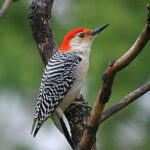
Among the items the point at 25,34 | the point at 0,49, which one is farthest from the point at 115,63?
the point at 25,34

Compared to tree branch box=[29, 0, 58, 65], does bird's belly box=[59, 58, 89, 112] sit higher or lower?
lower

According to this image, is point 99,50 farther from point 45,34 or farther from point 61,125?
point 61,125

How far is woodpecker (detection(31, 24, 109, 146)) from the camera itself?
5.52 meters

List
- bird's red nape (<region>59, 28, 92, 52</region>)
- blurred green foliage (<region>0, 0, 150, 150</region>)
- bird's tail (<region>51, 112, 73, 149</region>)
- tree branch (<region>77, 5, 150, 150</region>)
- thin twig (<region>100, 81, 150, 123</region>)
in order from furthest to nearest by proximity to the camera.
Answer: blurred green foliage (<region>0, 0, 150, 150</region>) < bird's red nape (<region>59, 28, 92, 52</region>) < bird's tail (<region>51, 112, 73, 149</region>) < thin twig (<region>100, 81, 150, 123</region>) < tree branch (<region>77, 5, 150, 150</region>)

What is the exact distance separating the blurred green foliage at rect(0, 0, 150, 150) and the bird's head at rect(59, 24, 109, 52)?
28cm

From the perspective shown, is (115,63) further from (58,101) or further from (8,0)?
(58,101)

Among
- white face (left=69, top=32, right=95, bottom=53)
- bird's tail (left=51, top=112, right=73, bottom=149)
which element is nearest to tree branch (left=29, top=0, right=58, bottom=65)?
white face (left=69, top=32, right=95, bottom=53)

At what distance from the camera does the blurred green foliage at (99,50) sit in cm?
639

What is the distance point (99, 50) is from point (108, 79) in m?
2.72

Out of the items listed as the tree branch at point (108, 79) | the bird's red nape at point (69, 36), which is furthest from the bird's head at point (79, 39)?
the tree branch at point (108, 79)

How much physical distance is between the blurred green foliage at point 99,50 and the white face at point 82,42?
25 centimetres

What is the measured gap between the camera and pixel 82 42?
20.3ft

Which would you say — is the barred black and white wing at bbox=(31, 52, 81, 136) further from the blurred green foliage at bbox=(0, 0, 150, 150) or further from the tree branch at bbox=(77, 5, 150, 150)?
the tree branch at bbox=(77, 5, 150, 150)

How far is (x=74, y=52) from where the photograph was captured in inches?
239
